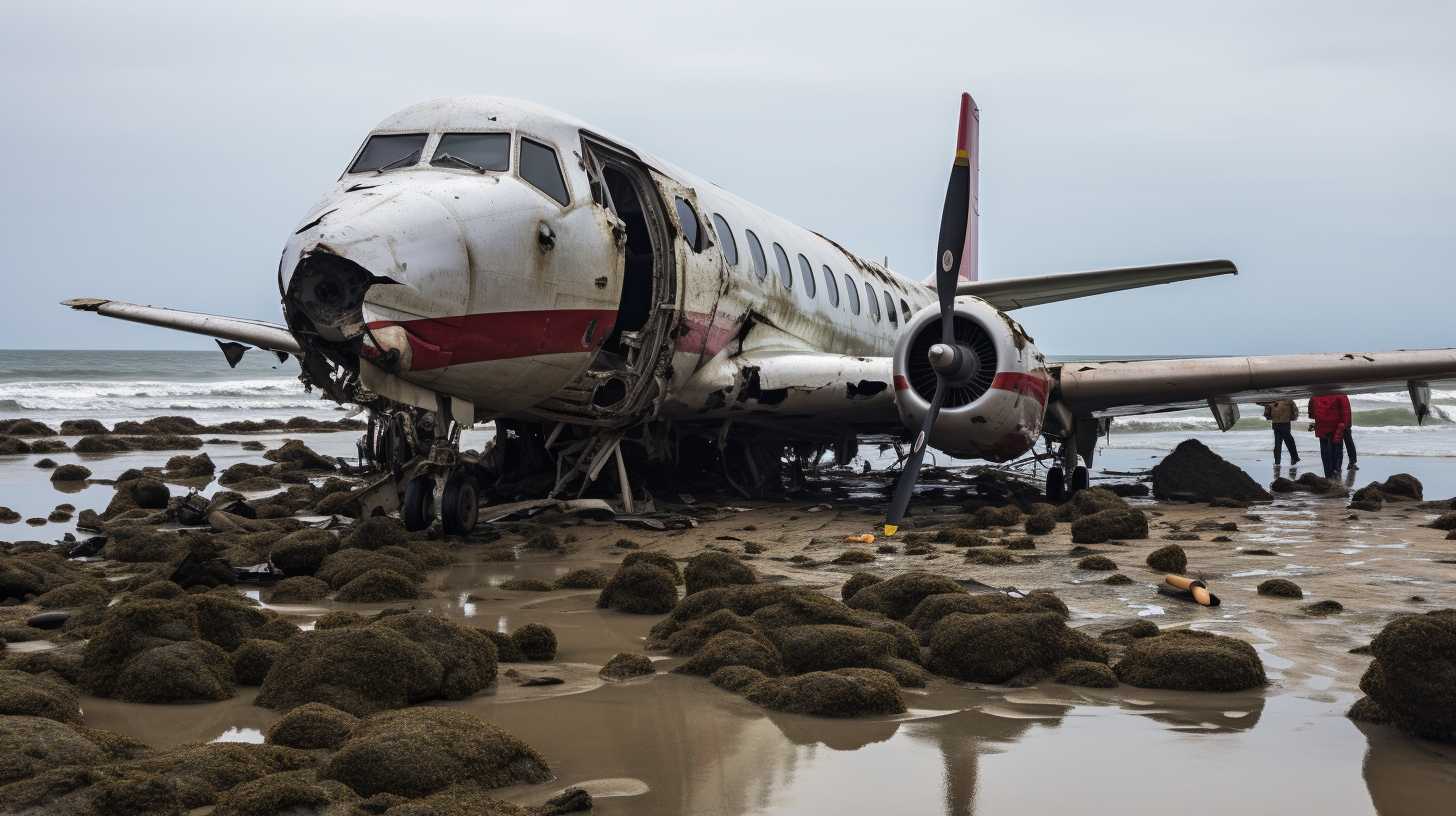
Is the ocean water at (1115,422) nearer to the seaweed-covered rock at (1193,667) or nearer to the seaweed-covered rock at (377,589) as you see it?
the seaweed-covered rock at (377,589)

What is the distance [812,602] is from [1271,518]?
8.93 metres

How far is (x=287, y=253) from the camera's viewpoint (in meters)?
8.83

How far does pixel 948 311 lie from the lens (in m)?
13.0

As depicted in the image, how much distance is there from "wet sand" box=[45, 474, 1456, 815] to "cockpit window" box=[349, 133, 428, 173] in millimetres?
4432

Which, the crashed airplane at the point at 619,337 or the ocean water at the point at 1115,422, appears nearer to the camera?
the crashed airplane at the point at 619,337

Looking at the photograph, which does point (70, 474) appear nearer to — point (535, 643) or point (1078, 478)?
point (1078, 478)

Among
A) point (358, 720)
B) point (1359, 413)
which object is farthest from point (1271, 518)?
point (1359, 413)

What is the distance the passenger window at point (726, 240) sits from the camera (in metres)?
13.7

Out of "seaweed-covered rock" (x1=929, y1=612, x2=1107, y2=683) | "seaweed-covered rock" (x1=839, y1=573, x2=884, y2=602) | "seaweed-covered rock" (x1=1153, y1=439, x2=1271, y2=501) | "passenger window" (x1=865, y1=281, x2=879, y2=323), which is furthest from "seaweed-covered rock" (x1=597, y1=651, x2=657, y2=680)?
"passenger window" (x1=865, y1=281, x2=879, y2=323)

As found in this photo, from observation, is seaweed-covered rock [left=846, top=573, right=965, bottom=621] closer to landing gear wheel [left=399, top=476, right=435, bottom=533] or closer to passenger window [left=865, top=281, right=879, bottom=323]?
landing gear wheel [left=399, top=476, right=435, bottom=533]

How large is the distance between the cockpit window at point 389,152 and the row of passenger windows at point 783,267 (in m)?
2.94

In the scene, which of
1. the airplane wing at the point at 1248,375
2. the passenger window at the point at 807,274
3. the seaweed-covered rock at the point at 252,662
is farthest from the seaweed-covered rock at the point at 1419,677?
the passenger window at the point at 807,274

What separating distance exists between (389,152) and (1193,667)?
26.1 feet

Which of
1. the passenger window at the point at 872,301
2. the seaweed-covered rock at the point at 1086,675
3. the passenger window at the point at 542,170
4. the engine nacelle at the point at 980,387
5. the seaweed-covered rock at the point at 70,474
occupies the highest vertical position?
the passenger window at the point at 542,170
